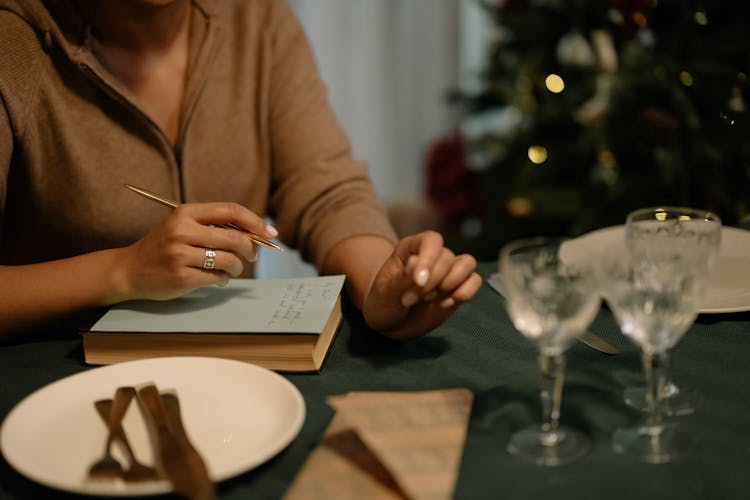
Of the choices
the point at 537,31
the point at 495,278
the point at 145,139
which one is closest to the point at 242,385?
the point at 495,278

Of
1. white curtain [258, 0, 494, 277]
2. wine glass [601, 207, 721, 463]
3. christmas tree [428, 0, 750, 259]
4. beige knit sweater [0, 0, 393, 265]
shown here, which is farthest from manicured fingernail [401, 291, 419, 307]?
white curtain [258, 0, 494, 277]

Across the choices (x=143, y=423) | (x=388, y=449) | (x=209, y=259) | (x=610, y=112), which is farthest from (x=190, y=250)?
(x=610, y=112)

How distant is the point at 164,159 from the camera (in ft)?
4.45

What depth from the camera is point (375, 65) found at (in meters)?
3.28

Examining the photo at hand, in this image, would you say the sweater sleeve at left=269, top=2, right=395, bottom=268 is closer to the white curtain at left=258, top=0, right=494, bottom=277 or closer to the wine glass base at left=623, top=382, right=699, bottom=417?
the wine glass base at left=623, top=382, right=699, bottom=417

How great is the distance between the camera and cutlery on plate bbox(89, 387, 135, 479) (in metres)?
0.68

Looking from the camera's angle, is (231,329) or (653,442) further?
(231,329)

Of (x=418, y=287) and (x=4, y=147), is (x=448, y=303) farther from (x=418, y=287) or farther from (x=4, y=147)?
(x=4, y=147)

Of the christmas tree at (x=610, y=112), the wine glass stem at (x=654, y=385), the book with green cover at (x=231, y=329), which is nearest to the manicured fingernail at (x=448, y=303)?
the book with green cover at (x=231, y=329)

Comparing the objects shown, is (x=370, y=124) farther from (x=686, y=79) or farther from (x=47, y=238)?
(x=47, y=238)

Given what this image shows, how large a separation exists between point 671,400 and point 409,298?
0.29 metres

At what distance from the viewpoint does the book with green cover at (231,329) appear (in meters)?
0.91

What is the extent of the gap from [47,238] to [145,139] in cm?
23

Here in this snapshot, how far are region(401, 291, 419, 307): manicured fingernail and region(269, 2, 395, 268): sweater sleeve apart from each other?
0.40 m
